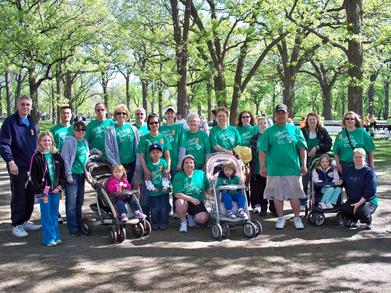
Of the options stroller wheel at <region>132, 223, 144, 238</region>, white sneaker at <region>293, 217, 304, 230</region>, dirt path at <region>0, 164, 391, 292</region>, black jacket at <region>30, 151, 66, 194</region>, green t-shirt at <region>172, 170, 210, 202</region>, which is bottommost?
dirt path at <region>0, 164, 391, 292</region>

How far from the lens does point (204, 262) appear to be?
5.25 m

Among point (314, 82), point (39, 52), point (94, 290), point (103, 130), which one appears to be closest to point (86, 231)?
point (103, 130)

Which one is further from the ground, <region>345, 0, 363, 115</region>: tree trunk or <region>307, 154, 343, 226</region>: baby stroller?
<region>345, 0, 363, 115</region>: tree trunk

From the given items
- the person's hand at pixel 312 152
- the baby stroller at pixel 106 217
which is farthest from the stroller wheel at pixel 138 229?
the person's hand at pixel 312 152

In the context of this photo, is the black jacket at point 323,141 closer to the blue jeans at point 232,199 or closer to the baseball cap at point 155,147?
the blue jeans at point 232,199

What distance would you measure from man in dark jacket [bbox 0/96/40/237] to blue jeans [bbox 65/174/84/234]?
611 millimetres

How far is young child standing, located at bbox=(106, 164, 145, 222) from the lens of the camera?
20.7 feet

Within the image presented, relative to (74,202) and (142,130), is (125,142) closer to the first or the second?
(142,130)

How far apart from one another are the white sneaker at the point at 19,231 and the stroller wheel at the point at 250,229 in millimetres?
3136

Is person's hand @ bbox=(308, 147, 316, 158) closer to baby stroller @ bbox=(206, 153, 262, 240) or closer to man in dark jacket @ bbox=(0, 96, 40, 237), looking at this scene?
baby stroller @ bbox=(206, 153, 262, 240)

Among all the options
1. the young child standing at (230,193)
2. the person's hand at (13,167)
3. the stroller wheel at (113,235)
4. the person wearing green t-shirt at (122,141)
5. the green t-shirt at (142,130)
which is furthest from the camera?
the green t-shirt at (142,130)

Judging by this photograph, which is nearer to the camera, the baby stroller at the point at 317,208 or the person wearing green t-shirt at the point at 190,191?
the person wearing green t-shirt at the point at 190,191

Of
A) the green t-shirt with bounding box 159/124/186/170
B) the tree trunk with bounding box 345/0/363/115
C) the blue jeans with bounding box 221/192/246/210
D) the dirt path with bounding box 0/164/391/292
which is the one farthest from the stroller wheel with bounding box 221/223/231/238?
the tree trunk with bounding box 345/0/363/115

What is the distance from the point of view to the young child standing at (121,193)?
6.30m
